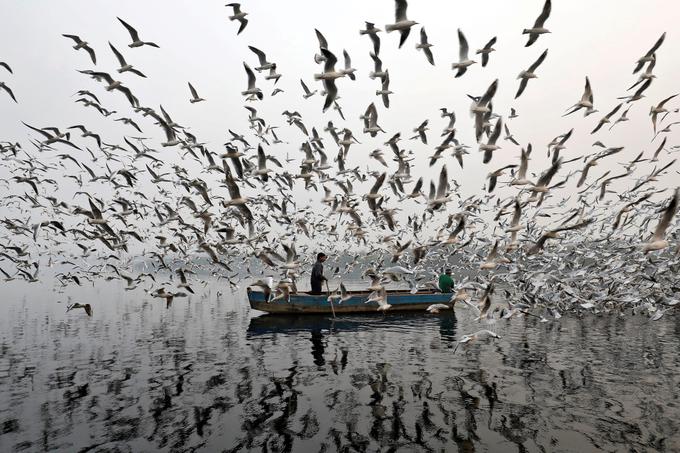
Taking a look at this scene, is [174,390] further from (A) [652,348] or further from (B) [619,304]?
(B) [619,304]

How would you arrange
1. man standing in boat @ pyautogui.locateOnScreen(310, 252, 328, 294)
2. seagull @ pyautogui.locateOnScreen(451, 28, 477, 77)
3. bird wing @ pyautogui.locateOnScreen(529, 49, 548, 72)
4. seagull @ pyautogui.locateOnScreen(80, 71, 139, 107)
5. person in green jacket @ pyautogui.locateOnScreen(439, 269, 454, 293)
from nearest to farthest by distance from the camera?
bird wing @ pyautogui.locateOnScreen(529, 49, 548, 72) → seagull @ pyautogui.locateOnScreen(451, 28, 477, 77) → seagull @ pyautogui.locateOnScreen(80, 71, 139, 107) → man standing in boat @ pyautogui.locateOnScreen(310, 252, 328, 294) → person in green jacket @ pyautogui.locateOnScreen(439, 269, 454, 293)

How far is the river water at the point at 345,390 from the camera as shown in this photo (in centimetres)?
915

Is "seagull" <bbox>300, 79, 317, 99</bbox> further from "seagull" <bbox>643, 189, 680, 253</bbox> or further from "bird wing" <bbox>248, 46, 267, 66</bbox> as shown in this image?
"seagull" <bbox>643, 189, 680, 253</bbox>

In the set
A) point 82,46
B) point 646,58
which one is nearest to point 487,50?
point 646,58

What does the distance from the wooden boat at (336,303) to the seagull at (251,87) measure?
1428cm

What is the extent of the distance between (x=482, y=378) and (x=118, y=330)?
2096cm

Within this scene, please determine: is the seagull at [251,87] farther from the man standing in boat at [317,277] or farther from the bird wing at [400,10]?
the man standing in boat at [317,277]

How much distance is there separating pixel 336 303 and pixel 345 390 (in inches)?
588

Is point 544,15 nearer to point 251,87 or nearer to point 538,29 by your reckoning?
point 538,29

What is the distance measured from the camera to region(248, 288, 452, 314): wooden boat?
89.0 ft

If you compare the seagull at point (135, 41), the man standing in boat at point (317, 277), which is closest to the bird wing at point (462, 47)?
the seagull at point (135, 41)

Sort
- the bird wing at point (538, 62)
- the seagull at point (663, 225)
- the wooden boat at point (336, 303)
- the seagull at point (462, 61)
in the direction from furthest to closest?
1. the wooden boat at point (336, 303)
2. the seagull at point (462, 61)
3. the bird wing at point (538, 62)
4. the seagull at point (663, 225)

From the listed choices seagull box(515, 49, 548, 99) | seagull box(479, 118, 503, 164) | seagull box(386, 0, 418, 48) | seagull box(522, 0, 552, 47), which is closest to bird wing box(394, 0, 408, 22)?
seagull box(386, 0, 418, 48)

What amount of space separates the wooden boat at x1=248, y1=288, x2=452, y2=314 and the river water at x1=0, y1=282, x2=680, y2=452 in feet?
12.6
